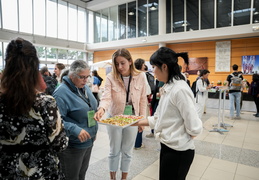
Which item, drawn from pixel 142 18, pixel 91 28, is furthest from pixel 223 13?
pixel 91 28

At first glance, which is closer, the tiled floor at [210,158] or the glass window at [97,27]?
the tiled floor at [210,158]

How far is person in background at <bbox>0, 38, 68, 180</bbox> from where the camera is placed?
875 millimetres

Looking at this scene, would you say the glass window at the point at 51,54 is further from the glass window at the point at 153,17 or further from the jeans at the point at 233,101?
the jeans at the point at 233,101

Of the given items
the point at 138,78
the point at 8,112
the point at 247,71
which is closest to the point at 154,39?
the point at 247,71

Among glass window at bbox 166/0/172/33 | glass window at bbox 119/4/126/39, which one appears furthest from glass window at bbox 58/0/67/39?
glass window at bbox 166/0/172/33

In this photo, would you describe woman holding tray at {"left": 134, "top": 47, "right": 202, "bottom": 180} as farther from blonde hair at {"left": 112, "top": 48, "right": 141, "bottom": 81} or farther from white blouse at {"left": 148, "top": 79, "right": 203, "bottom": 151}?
blonde hair at {"left": 112, "top": 48, "right": 141, "bottom": 81}

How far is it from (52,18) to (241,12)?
10012 mm

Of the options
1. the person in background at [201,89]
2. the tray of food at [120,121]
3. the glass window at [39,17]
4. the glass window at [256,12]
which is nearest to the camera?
the tray of food at [120,121]

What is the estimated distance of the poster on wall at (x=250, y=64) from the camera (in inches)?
315

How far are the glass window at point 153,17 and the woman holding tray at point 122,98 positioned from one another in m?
9.03

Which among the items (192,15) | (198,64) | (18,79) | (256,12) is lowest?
(18,79)

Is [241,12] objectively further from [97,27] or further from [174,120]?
[174,120]

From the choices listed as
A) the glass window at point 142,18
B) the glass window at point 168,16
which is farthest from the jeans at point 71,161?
the glass window at point 142,18

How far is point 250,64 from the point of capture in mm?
8148
